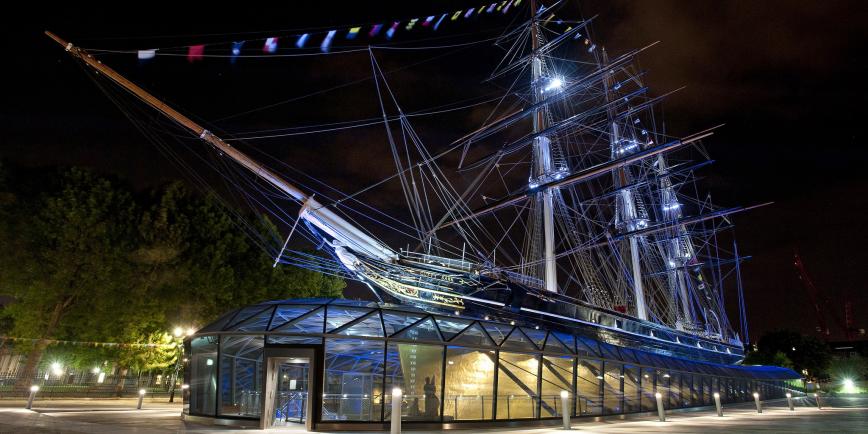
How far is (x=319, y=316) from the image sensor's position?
18.0 metres

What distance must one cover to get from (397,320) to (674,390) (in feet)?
64.9

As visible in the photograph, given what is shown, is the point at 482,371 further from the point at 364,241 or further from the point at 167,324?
the point at 167,324

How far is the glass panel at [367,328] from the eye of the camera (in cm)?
1695

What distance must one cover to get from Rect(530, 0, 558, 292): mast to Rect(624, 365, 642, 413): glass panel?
8534 mm

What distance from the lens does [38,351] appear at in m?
31.4

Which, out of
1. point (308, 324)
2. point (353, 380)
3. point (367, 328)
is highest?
point (308, 324)

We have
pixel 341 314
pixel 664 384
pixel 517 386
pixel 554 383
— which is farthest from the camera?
pixel 664 384

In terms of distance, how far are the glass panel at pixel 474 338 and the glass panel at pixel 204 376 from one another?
859 centimetres

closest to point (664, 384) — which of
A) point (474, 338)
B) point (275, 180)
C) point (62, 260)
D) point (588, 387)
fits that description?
point (588, 387)

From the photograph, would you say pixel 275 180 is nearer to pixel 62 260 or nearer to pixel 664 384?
pixel 62 260

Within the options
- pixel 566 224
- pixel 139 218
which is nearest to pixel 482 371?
pixel 566 224

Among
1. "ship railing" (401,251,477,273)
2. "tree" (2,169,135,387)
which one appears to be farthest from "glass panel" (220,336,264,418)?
"tree" (2,169,135,387)

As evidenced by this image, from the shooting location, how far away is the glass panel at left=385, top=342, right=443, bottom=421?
17.3 m

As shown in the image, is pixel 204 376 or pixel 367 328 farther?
pixel 204 376
